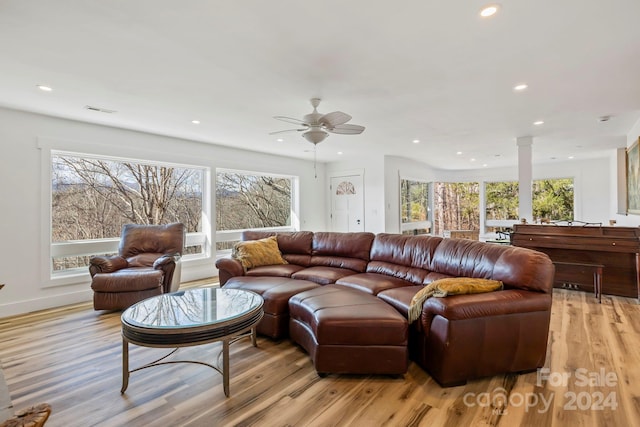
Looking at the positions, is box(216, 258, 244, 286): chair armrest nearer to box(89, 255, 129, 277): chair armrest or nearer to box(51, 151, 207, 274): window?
box(89, 255, 129, 277): chair armrest

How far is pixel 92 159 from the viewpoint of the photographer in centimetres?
454

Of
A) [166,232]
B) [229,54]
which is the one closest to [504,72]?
[229,54]

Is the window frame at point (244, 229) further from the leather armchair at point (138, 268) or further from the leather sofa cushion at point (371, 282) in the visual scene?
the leather sofa cushion at point (371, 282)

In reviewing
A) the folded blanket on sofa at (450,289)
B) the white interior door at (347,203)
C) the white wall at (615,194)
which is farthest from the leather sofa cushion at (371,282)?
the white wall at (615,194)

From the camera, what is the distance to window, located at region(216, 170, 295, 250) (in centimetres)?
605

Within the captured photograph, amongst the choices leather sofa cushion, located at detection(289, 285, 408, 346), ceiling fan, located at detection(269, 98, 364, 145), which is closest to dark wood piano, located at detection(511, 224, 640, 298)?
ceiling fan, located at detection(269, 98, 364, 145)

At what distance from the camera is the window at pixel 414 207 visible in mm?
7586

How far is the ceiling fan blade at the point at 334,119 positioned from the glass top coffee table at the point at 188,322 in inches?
71.4

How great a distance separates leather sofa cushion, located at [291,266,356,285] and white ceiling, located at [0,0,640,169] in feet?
→ 6.40

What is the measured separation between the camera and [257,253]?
3996 mm

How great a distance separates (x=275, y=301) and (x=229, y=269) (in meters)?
1.06

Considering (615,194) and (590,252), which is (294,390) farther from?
(615,194)

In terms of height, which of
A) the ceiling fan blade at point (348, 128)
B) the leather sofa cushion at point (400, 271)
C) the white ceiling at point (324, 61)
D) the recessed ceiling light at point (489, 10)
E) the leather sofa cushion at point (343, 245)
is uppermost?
the white ceiling at point (324, 61)

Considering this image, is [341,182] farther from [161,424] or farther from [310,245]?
[161,424]
